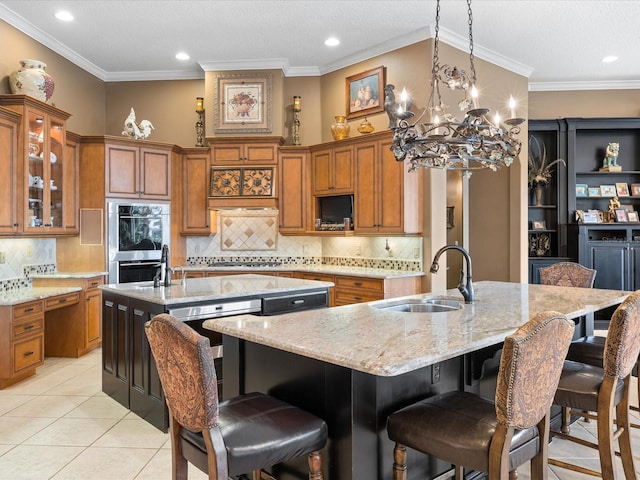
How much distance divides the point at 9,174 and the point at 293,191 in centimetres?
319

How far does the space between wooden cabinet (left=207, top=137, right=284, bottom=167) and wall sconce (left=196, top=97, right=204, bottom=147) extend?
12.1 inches

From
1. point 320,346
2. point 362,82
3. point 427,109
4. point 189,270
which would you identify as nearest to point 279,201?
point 189,270

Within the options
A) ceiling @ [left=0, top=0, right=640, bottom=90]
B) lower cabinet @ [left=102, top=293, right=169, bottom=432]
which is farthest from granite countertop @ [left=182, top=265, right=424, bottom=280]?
ceiling @ [left=0, top=0, right=640, bottom=90]

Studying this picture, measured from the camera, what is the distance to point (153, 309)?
3203 millimetres

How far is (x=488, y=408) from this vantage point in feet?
5.98

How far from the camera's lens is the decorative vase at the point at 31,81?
4785 mm

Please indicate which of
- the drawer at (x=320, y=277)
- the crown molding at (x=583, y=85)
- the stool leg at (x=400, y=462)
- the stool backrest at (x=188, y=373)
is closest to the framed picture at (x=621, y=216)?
the crown molding at (x=583, y=85)

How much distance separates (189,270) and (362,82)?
3257 mm

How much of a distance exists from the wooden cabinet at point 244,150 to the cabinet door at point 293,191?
18cm

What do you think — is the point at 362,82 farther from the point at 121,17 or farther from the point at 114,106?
Result: the point at 114,106

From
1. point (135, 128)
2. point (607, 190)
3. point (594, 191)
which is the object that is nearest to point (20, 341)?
point (135, 128)

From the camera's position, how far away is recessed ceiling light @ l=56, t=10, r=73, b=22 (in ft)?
15.9

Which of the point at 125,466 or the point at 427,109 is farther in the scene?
the point at 427,109

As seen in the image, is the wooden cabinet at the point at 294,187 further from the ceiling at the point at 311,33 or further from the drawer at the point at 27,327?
the drawer at the point at 27,327
